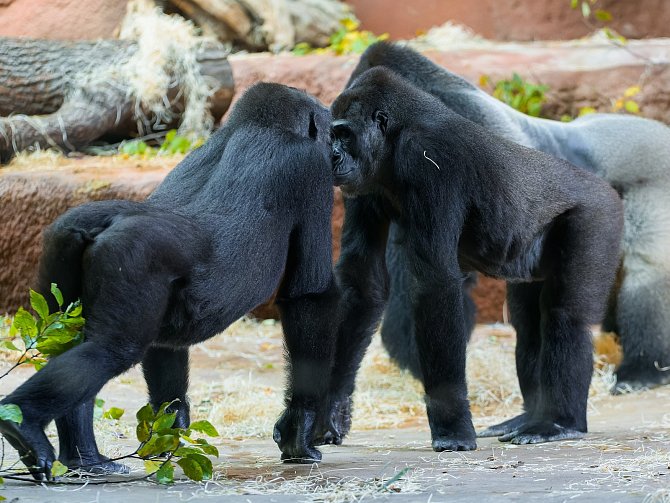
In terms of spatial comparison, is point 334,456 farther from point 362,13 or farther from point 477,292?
point 362,13

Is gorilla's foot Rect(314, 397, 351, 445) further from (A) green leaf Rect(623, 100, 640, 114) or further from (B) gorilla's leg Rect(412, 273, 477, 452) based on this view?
(A) green leaf Rect(623, 100, 640, 114)

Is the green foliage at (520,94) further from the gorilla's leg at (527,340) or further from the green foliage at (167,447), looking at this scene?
the green foliage at (167,447)

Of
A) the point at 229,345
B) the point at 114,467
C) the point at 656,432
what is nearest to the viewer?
the point at 114,467

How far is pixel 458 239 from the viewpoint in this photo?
3.93 meters

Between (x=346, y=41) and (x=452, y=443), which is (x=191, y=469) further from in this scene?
(x=346, y=41)

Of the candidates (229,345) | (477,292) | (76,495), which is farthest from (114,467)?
(477,292)

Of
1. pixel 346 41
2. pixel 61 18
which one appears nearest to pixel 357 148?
pixel 61 18

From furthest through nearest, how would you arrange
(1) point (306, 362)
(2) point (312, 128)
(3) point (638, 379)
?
(3) point (638, 379)
(2) point (312, 128)
(1) point (306, 362)

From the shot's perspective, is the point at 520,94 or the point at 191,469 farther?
the point at 520,94

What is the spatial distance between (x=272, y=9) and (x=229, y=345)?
365cm

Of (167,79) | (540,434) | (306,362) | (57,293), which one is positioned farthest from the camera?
(167,79)

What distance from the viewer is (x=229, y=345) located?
6906 millimetres

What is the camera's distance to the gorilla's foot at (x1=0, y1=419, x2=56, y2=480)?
2.61m

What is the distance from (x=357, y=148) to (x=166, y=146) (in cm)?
412
